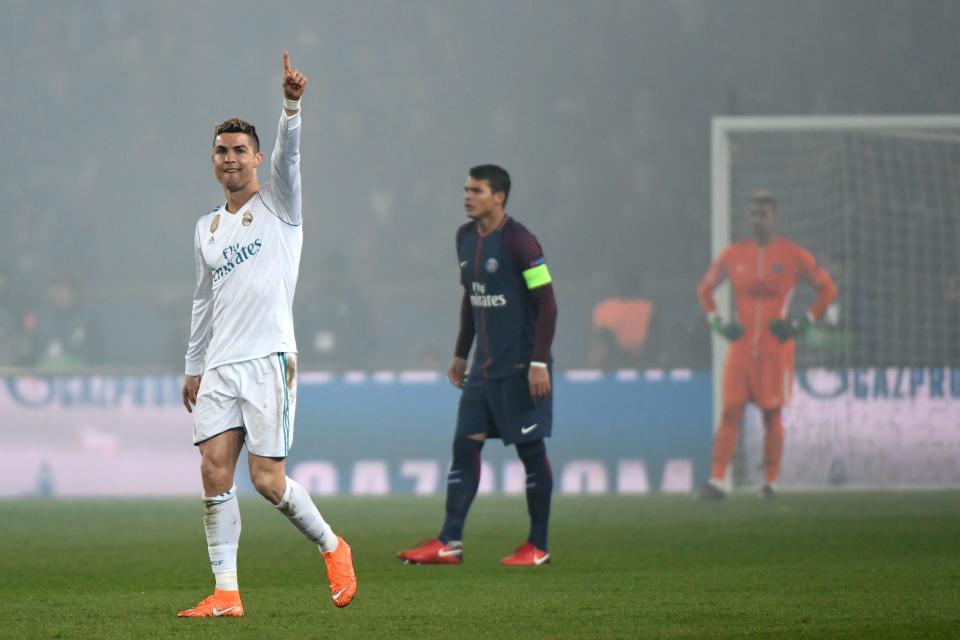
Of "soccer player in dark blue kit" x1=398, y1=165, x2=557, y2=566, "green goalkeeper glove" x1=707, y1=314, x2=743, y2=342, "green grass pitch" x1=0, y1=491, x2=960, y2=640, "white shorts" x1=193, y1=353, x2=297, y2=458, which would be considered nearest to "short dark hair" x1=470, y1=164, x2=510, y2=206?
"soccer player in dark blue kit" x1=398, y1=165, x2=557, y2=566

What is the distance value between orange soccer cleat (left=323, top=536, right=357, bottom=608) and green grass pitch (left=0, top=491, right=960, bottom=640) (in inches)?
2.9

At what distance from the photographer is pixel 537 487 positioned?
23.6ft

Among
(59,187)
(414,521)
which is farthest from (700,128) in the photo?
(414,521)

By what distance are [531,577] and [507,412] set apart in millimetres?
964

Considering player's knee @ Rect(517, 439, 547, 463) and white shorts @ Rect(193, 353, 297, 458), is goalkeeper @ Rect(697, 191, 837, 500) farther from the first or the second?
white shorts @ Rect(193, 353, 297, 458)

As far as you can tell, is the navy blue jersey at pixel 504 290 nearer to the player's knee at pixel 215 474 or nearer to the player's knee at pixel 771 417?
the player's knee at pixel 215 474

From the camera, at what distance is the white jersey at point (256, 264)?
5.04 metres

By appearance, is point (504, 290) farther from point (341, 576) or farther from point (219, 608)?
point (219, 608)

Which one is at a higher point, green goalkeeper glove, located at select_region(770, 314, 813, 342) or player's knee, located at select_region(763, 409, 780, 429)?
green goalkeeper glove, located at select_region(770, 314, 813, 342)

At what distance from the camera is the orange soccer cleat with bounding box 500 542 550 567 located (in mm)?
6988

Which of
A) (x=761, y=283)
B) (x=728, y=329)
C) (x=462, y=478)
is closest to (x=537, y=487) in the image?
(x=462, y=478)

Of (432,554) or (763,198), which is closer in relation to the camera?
(432,554)

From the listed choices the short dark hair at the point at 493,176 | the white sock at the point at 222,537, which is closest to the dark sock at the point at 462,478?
the short dark hair at the point at 493,176

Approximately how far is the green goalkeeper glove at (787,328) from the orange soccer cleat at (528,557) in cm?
508
